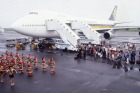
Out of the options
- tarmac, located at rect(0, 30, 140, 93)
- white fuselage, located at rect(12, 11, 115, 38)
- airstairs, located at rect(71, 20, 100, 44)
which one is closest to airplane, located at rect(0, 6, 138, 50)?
white fuselage, located at rect(12, 11, 115, 38)

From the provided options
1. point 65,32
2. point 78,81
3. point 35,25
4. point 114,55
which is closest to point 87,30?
point 65,32

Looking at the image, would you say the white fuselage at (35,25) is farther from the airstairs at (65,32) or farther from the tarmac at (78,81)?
the tarmac at (78,81)

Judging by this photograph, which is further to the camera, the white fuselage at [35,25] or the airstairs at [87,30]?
the airstairs at [87,30]

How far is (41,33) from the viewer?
108 feet

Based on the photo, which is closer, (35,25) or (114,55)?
(114,55)

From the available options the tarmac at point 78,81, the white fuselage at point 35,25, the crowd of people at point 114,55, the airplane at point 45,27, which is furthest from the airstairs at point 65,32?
the tarmac at point 78,81

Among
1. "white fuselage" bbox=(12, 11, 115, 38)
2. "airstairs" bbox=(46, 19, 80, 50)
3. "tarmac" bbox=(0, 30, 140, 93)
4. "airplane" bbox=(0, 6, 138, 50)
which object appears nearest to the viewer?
"tarmac" bbox=(0, 30, 140, 93)

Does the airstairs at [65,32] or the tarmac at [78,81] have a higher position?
the airstairs at [65,32]

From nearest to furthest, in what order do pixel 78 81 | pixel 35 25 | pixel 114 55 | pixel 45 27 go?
pixel 78 81 < pixel 114 55 < pixel 35 25 < pixel 45 27

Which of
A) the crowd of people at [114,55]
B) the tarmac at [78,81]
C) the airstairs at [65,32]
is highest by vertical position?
the airstairs at [65,32]

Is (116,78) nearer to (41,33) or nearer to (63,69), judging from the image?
(63,69)

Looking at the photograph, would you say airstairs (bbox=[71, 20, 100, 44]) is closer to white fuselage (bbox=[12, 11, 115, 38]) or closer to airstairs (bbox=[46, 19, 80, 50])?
white fuselage (bbox=[12, 11, 115, 38])

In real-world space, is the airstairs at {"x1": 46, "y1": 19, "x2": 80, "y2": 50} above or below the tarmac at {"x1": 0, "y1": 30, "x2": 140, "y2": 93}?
above

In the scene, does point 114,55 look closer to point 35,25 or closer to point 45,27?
point 45,27
